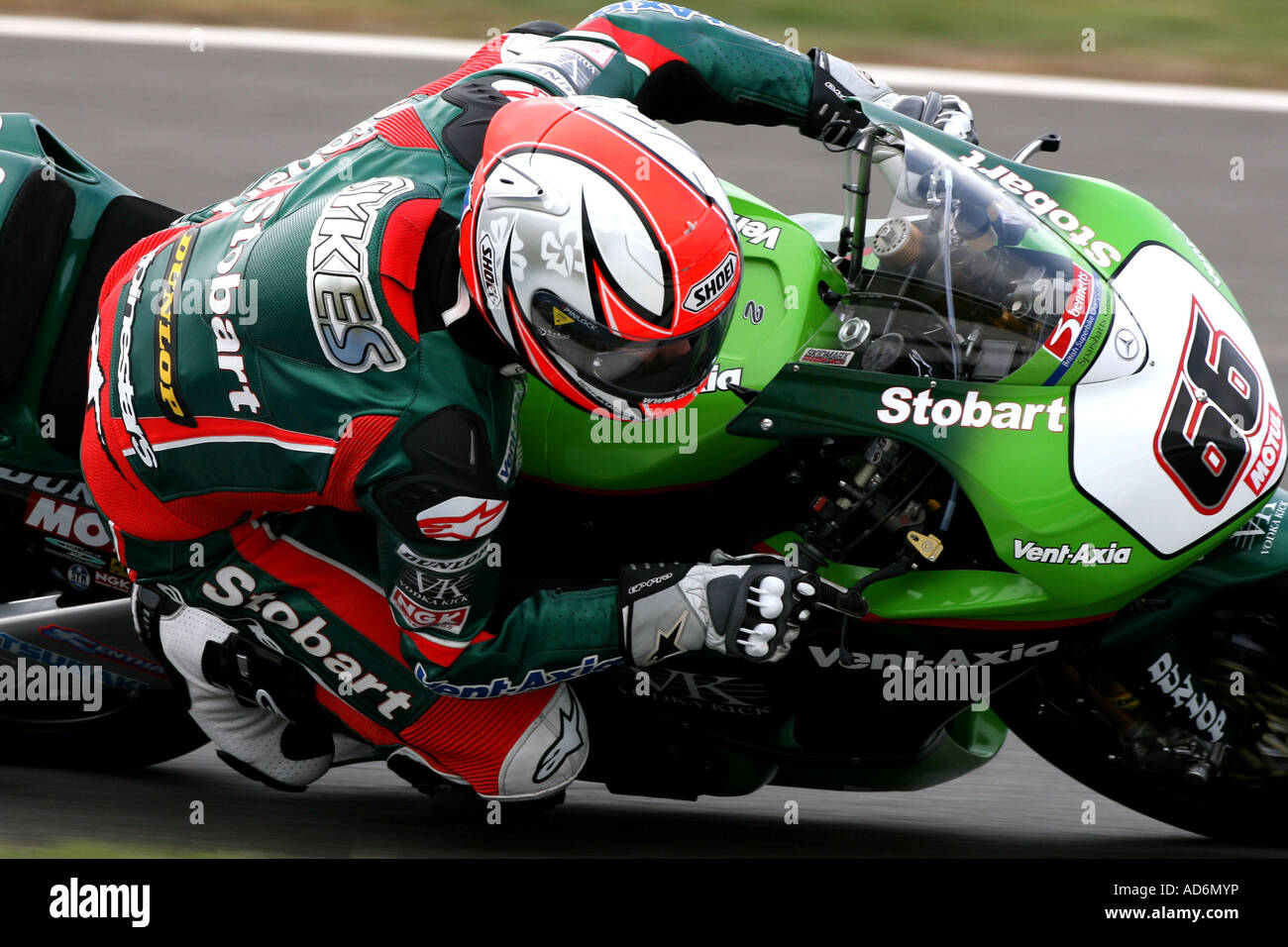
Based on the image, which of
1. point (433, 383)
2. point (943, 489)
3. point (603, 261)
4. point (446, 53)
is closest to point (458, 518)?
point (433, 383)

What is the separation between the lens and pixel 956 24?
8.05 metres

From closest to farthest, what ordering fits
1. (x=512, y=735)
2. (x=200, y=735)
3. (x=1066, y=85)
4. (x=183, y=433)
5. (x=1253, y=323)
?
(x=183, y=433)
(x=512, y=735)
(x=200, y=735)
(x=1253, y=323)
(x=1066, y=85)

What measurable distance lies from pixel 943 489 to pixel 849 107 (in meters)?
0.85

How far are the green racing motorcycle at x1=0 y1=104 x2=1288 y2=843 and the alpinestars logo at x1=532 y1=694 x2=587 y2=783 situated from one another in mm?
119

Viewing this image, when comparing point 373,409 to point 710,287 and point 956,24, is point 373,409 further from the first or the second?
point 956,24

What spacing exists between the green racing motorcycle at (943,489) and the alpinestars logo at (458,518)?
364 millimetres

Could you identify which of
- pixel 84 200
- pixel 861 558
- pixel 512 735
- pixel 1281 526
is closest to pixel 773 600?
pixel 861 558

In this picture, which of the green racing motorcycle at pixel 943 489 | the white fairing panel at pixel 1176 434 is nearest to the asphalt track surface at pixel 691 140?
the green racing motorcycle at pixel 943 489

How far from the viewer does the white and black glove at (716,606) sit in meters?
2.86

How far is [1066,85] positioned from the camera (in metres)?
7.48

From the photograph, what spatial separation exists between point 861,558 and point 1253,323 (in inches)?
139

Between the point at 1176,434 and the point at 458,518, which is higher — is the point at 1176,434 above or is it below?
above

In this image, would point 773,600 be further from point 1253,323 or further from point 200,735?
point 1253,323

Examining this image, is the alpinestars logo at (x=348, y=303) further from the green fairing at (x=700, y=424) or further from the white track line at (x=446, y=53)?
the white track line at (x=446, y=53)
